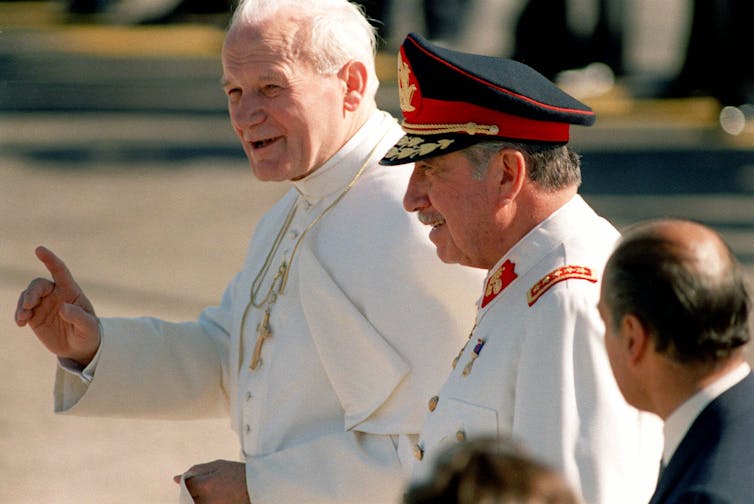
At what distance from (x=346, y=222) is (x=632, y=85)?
33.5 ft

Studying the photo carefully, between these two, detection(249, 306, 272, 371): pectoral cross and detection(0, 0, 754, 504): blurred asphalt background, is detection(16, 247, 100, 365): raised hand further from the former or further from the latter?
detection(0, 0, 754, 504): blurred asphalt background

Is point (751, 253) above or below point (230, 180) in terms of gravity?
above

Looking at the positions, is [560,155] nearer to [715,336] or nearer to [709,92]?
[715,336]

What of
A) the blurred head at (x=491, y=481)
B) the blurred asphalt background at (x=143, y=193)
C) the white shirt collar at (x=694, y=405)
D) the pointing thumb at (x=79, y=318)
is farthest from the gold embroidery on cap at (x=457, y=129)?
the blurred asphalt background at (x=143, y=193)

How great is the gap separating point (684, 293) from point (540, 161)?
2.50 ft

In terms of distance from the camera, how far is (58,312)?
11.4ft

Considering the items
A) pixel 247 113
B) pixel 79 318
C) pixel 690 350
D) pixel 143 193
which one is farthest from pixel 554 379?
pixel 143 193

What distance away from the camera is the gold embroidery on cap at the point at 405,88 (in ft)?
9.77

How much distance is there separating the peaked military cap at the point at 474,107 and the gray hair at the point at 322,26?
0.44 metres

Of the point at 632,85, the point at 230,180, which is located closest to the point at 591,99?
the point at 632,85

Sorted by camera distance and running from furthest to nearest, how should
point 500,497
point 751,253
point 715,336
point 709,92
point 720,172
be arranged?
1. point 709,92
2. point 720,172
3. point 751,253
4. point 715,336
5. point 500,497

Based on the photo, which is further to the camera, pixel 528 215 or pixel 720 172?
pixel 720 172

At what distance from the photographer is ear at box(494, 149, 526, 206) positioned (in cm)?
277

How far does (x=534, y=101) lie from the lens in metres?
2.78
